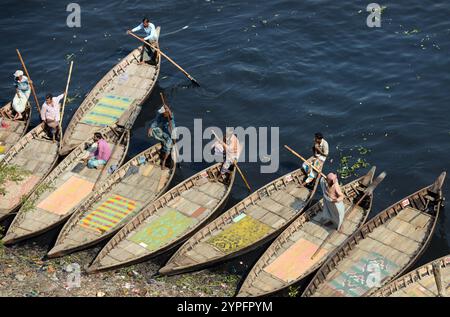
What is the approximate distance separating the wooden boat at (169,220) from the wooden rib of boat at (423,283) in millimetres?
6971

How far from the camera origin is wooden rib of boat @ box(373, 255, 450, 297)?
19984 millimetres

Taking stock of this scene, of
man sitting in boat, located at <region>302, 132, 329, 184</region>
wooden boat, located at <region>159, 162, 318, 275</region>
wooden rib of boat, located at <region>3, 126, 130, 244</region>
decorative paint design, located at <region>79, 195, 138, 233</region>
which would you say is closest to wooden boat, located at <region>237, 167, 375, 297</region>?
wooden boat, located at <region>159, 162, 318, 275</region>

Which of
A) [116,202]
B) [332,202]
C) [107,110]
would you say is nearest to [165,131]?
[116,202]

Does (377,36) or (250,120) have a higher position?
(377,36)

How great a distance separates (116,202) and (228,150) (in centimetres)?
466

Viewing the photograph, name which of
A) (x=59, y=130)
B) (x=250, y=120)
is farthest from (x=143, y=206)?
(x=250, y=120)

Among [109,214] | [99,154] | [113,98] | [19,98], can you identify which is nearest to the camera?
[109,214]

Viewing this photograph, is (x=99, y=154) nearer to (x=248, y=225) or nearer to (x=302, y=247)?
(x=248, y=225)

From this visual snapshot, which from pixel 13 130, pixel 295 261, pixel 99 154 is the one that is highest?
pixel 99 154

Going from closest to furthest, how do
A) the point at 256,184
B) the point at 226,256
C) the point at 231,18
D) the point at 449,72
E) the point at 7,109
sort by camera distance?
the point at 226,256 → the point at 256,184 → the point at 7,109 → the point at 449,72 → the point at 231,18

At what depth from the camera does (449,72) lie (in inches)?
1246

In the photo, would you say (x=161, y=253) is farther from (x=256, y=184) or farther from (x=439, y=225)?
(x=439, y=225)

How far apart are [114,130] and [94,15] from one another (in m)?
13.5

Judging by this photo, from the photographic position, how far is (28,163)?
2666cm
